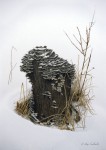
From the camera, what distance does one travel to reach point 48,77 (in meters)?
1.41

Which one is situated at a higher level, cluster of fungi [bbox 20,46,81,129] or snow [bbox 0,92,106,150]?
cluster of fungi [bbox 20,46,81,129]

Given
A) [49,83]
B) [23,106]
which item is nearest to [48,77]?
[49,83]

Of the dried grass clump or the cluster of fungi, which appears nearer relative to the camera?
the cluster of fungi

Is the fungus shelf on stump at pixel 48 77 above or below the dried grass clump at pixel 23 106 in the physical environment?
above

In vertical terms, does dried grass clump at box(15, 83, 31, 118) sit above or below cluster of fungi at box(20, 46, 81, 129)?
below

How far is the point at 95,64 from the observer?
5.91 feet

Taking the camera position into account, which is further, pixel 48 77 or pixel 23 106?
pixel 23 106

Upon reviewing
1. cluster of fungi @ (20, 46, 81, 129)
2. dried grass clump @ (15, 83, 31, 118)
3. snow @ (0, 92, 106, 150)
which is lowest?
snow @ (0, 92, 106, 150)

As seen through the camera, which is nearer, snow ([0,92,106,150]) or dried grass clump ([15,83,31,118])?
snow ([0,92,106,150])

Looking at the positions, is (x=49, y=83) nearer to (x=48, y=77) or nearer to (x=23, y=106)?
(x=48, y=77)

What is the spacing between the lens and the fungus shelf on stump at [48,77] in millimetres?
1415

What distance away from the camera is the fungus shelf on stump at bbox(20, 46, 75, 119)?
1415 millimetres

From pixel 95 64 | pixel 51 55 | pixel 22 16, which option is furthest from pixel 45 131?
pixel 22 16

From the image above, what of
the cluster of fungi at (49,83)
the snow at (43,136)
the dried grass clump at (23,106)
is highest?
the cluster of fungi at (49,83)
